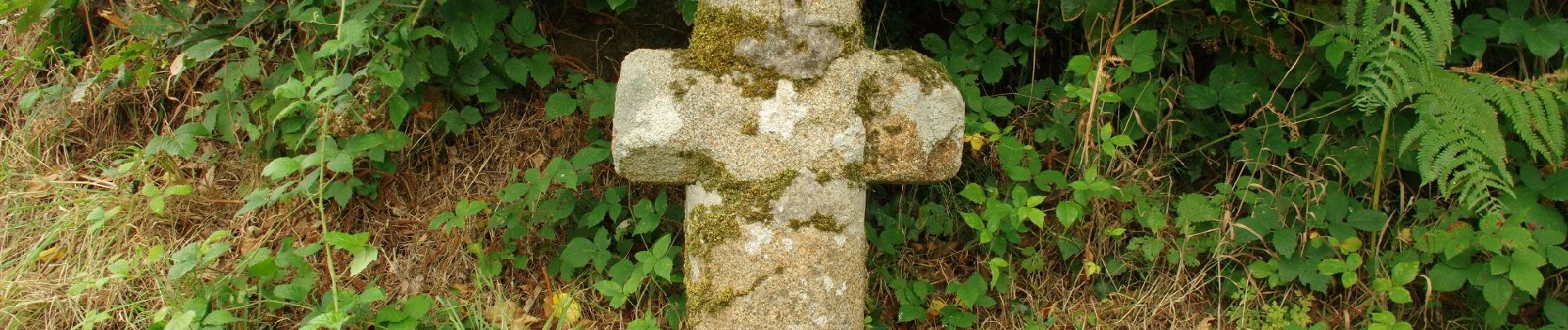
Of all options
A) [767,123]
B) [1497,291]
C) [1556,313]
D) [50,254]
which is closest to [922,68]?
[767,123]

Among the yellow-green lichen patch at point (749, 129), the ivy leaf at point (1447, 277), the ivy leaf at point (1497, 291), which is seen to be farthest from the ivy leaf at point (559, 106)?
the ivy leaf at point (1497, 291)

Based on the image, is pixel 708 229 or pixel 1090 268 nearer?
pixel 708 229

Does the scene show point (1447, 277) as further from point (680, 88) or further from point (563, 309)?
point (563, 309)

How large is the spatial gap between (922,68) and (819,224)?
475 mm

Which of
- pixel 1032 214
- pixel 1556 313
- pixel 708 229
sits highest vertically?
pixel 708 229

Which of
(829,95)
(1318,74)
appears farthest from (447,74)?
(1318,74)

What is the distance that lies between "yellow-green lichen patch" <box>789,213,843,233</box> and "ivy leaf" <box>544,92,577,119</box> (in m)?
0.94

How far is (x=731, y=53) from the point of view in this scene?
242cm

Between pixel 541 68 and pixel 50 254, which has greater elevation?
pixel 541 68

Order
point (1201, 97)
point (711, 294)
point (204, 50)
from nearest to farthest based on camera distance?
1. point (711, 294)
2. point (1201, 97)
3. point (204, 50)

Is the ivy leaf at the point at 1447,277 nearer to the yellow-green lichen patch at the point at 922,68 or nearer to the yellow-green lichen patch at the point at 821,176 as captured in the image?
the yellow-green lichen patch at the point at 922,68

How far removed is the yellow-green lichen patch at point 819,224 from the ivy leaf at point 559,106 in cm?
94

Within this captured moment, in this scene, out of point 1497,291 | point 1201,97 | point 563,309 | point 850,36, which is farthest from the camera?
point 1201,97

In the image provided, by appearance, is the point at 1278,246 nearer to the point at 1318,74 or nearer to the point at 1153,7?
the point at 1318,74
